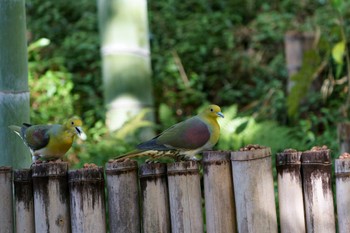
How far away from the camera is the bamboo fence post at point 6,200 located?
9.93 ft

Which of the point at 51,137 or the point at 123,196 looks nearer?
the point at 123,196

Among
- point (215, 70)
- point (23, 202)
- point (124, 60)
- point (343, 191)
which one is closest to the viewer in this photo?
point (343, 191)

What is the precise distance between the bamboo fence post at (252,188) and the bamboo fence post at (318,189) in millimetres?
164

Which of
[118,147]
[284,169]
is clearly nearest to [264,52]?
[118,147]

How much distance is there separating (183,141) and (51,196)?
0.64 meters

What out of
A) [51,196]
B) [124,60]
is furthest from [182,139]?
[124,60]

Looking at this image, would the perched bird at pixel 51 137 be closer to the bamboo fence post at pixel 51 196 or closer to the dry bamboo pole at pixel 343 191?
the bamboo fence post at pixel 51 196

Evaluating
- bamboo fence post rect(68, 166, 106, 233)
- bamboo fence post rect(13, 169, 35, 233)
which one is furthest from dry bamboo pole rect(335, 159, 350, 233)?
bamboo fence post rect(13, 169, 35, 233)

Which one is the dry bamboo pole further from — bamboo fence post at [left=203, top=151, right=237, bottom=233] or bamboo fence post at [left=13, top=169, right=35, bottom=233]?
bamboo fence post at [left=13, top=169, right=35, bottom=233]

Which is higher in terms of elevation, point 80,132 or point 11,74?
point 11,74

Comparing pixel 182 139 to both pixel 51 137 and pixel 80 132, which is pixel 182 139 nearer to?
Answer: pixel 80 132

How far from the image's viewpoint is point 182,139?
305 centimetres

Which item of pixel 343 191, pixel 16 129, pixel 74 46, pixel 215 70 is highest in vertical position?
pixel 74 46

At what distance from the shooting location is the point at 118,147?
17.5 feet
